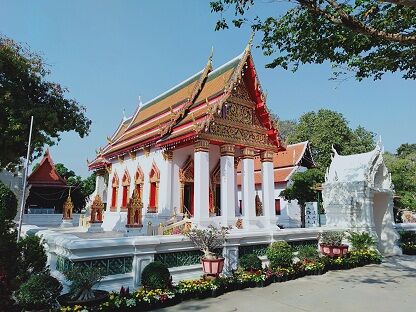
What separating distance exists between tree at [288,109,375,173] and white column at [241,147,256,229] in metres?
18.4

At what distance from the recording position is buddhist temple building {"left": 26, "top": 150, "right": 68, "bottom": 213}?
81.3ft

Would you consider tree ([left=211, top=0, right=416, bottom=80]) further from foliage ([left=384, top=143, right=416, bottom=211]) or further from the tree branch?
foliage ([left=384, top=143, right=416, bottom=211])

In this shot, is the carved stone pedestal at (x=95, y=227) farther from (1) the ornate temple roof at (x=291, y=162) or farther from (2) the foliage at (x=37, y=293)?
(2) the foliage at (x=37, y=293)

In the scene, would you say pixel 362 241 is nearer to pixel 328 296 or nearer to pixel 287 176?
pixel 328 296

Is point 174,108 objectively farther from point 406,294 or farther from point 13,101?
point 406,294

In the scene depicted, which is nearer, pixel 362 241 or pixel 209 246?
pixel 209 246

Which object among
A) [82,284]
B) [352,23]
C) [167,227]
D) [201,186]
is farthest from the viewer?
[167,227]

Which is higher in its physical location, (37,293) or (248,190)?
(248,190)

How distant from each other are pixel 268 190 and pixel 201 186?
3684 mm

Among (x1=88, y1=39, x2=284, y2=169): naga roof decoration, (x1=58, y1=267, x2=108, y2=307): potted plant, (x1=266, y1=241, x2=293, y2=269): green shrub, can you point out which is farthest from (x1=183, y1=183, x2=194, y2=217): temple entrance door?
(x1=58, y1=267, x2=108, y2=307): potted plant

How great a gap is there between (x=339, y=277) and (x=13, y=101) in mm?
10793

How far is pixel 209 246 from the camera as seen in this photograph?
7.40 metres

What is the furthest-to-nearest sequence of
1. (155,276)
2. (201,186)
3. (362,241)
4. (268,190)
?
1. (268,190)
2. (201,186)
3. (362,241)
4. (155,276)

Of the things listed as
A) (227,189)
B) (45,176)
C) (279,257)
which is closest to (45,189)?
(45,176)
